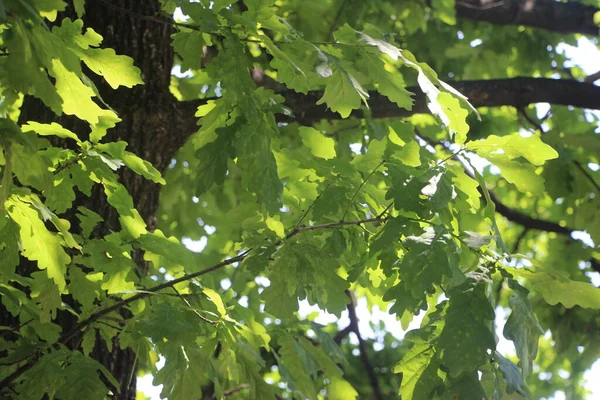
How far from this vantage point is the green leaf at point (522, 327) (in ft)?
4.43

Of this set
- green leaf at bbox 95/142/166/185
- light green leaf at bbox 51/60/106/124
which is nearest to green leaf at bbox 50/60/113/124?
light green leaf at bbox 51/60/106/124

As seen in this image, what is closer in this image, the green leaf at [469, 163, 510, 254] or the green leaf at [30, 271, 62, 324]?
the green leaf at [469, 163, 510, 254]

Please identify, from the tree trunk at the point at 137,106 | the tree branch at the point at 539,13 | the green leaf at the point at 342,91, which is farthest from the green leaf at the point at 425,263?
the tree branch at the point at 539,13

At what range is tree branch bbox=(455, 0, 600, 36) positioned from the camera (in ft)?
11.2

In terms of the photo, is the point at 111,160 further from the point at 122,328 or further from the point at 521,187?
the point at 521,187

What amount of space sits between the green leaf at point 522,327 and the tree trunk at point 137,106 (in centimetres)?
128

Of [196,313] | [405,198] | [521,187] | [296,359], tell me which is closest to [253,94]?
[405,198]

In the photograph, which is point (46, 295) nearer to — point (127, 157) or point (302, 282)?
point (127, 157)

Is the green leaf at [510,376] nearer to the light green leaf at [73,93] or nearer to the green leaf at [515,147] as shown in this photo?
the green leaf at [515,147]

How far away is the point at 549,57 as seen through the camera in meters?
4.06

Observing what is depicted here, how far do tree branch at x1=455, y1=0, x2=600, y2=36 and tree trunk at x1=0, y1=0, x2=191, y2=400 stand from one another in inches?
70.5

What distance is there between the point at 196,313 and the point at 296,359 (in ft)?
2.00

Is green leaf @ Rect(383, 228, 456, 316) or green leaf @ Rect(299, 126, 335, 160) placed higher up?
green leaf @ Rect(299, 126, 335, 160)

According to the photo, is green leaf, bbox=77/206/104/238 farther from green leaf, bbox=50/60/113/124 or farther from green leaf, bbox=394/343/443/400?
green leaf, bbox=394/343/443/400
